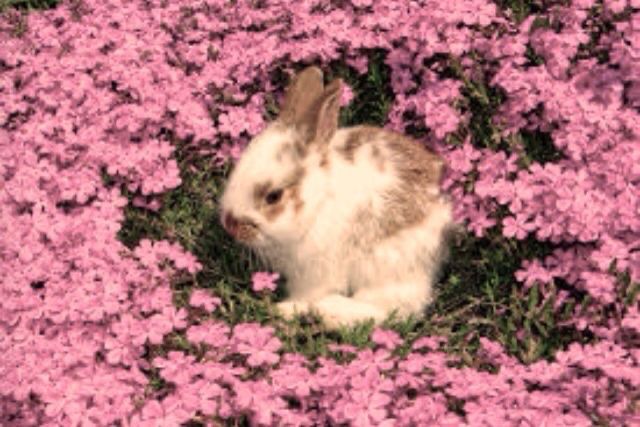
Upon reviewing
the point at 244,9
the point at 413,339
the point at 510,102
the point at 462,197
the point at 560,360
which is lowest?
the point at 413,339

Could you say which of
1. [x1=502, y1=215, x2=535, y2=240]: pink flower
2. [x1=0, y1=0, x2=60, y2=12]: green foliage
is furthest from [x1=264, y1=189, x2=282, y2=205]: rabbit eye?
[x1=0, y1=0, x2=60, y2=12]: green foliage

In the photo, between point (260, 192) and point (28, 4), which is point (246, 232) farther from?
point (28, 4)

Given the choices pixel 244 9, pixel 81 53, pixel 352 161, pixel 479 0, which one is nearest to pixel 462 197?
pixel 352 161

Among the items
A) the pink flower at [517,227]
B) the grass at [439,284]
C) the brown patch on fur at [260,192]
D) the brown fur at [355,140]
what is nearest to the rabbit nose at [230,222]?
the brown patch on fur at [260,192]

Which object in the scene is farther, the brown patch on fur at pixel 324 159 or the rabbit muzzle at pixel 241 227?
the brown patch on fur at pixel 324 159

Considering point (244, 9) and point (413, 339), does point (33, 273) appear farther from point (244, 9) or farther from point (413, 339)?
point (244, 9)

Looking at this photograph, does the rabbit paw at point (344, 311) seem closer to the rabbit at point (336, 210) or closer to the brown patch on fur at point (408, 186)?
the rabbit at point (336, 210)
